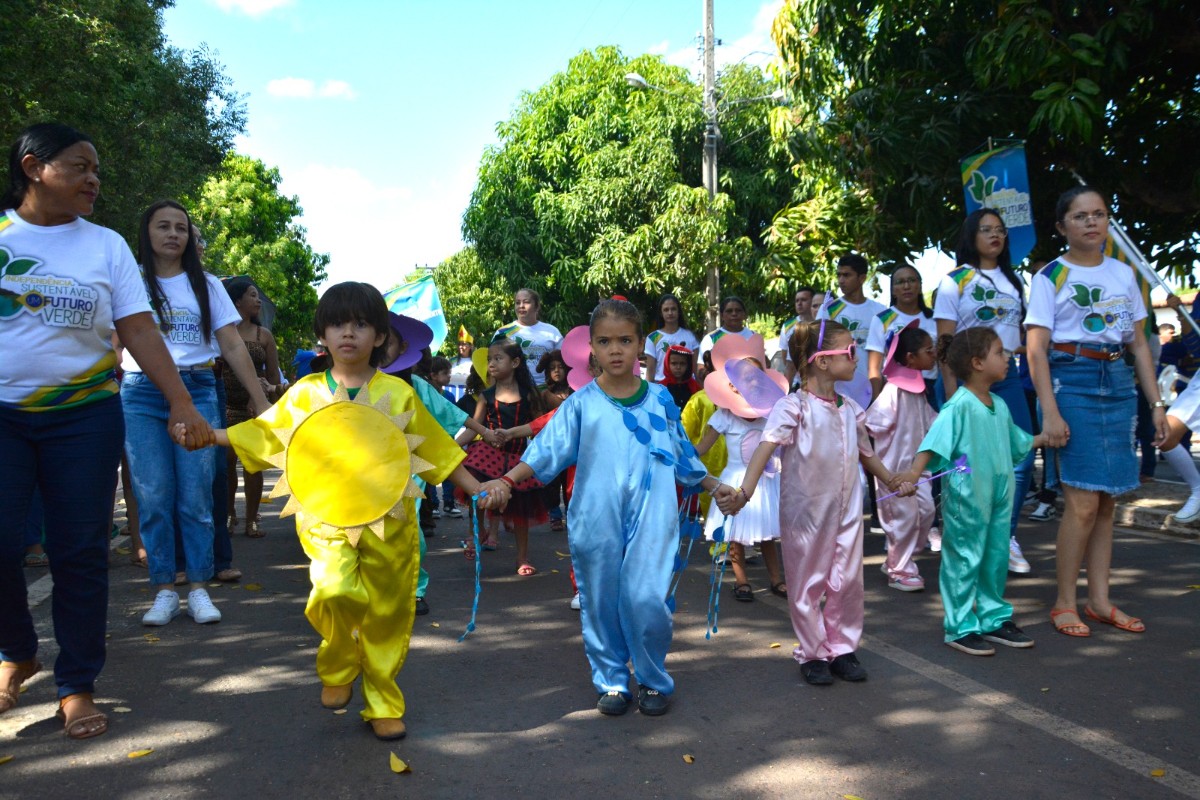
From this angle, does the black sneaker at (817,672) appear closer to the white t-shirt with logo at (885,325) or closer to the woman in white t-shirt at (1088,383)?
the woman in white t-shirt at (1088,383)

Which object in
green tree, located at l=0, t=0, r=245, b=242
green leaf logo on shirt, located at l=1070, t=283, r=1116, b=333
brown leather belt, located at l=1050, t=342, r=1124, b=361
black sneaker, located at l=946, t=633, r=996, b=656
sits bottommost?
black sneaker, located at l=946, t=633, r=996, b=656

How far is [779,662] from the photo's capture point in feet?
16.1

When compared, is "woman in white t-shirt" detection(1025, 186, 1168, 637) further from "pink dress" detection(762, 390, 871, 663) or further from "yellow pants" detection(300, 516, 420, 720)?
"yellow pants" detection(300, 516, 420, 720)

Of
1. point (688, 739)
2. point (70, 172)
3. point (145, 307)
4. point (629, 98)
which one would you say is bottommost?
point (688, 739)

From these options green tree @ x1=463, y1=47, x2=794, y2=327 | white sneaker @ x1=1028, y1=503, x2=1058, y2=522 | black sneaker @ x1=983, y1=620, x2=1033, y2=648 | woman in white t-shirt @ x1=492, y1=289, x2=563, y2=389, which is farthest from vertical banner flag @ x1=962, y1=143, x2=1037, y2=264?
green tree @ x1=463, y1=47, x2=794, y2=327

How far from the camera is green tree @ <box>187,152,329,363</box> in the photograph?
48.7m

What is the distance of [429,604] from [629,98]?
23803 millimetres

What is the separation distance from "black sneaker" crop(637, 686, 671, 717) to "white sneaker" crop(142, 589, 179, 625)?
2799 millimetres

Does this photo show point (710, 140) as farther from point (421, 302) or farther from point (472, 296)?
point (472, 296)

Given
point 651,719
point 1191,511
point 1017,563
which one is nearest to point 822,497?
point 651,719

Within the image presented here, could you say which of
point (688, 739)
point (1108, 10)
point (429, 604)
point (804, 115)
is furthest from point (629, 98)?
point (688, 739)

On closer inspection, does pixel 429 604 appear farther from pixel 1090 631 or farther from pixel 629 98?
pixel 629 98

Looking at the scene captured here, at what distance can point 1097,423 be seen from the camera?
5258 millimetres

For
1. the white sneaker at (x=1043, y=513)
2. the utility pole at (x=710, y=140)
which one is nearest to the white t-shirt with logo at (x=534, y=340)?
the white sneaker at (x=1043, y=513)
